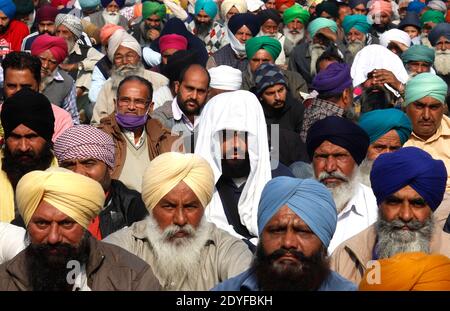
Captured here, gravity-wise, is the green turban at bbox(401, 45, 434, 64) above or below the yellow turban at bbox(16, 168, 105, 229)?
above

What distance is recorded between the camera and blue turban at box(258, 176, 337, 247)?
5.80 m

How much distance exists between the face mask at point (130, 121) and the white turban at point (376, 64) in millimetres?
3774

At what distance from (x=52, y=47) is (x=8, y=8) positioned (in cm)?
384

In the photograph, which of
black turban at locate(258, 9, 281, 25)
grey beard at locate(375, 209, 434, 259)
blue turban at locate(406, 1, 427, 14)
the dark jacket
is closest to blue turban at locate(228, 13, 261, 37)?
black turban at locate(258, 9, 281, 25)

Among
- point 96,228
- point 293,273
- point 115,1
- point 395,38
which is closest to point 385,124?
Answer: point 96,228

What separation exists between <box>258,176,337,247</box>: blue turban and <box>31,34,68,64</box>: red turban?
5889 mm

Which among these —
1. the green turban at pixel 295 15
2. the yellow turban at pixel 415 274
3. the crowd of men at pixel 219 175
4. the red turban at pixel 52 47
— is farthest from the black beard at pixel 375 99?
the green turban at pixel 295 15

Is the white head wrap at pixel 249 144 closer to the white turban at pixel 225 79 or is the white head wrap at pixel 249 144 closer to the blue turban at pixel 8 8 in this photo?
the white turban at pixel 225 79

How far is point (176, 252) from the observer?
21.4ft

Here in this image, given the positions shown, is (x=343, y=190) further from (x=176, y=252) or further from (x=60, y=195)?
(x=60, y=195)

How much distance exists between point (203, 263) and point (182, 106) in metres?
3.72

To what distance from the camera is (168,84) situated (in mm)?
11570

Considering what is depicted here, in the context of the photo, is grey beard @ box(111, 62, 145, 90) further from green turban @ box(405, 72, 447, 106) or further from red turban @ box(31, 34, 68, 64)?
green turban @ box(405, 72, 447, 106)

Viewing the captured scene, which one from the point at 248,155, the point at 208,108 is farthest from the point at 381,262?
the point at 208,108
